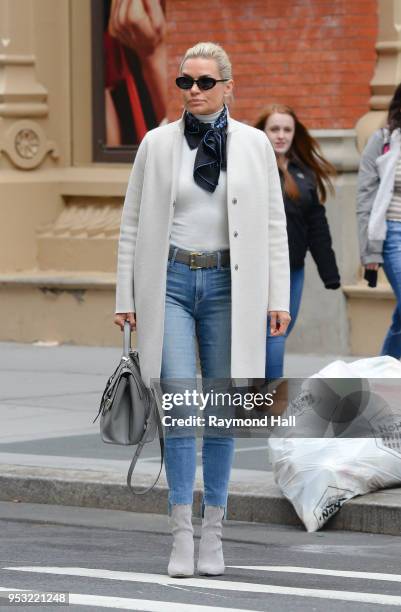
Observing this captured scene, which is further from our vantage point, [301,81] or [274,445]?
[301,81]

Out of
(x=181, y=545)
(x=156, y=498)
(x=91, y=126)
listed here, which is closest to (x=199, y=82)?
(x=181, y=545)

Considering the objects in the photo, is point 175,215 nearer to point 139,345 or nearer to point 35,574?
point 139,345

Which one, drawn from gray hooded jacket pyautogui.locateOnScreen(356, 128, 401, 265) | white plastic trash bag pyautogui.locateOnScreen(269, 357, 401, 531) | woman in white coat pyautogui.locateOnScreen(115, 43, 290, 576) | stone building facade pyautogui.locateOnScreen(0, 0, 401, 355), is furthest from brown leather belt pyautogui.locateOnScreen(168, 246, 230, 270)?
stone building facade pyautogui.locateOnScreen(0, 0, 401, 355)

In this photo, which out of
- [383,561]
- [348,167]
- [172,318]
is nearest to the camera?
[172,318]

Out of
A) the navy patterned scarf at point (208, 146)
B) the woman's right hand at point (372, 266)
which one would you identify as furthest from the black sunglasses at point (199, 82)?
the woman's right hand at point (372, 266)

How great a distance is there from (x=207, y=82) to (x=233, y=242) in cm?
57

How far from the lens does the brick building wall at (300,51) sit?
538 inches

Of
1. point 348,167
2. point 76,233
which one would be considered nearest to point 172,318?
point 348,167

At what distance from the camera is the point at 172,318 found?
21.8 feet

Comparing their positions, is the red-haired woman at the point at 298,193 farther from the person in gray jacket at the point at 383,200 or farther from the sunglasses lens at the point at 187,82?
the sunglasses lens at the point at 187,82

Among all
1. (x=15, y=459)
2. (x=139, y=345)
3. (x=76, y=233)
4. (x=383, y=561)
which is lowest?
(x=76, y=233)

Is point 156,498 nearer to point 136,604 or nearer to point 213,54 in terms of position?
point 136,604

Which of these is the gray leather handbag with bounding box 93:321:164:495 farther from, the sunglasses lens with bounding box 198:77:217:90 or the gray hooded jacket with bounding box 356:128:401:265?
the gray hooded jacket with bounding box 356:128:401:265

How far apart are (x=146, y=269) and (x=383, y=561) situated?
149 cm
